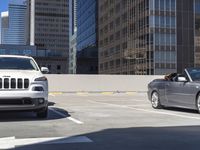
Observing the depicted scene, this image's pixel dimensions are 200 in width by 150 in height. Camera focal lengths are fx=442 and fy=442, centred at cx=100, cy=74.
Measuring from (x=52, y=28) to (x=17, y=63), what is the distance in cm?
15043

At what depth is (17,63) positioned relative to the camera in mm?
12500

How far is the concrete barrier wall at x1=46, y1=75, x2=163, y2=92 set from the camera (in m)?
34.4

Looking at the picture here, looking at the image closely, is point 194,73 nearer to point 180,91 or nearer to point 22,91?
point 180,91

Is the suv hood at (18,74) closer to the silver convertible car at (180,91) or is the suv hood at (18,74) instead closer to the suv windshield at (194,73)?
the silver convertible car at (180,91)

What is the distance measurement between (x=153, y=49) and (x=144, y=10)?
28.0 feet

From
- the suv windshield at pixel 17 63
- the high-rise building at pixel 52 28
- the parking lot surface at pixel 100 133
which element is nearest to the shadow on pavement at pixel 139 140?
the parking lot surface at pixel 100 133

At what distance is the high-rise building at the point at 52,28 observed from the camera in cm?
15525

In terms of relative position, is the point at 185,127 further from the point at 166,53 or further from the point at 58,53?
the point at 58,53

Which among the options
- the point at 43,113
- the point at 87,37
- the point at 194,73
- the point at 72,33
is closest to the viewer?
the point at 43,113

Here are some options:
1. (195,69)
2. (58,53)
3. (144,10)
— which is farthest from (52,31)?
(195,69)

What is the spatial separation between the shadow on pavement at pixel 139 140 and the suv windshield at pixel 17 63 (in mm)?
4178

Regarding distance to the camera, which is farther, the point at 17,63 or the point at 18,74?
the point at 17,63

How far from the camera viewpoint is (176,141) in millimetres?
7680

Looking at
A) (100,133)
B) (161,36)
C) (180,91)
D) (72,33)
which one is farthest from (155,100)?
(72,33)
